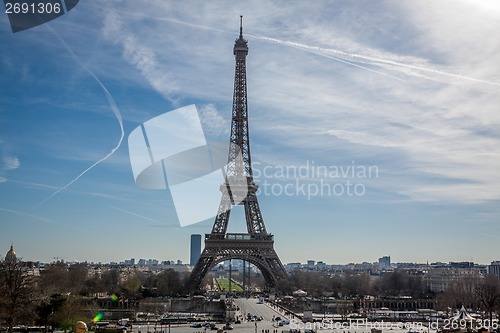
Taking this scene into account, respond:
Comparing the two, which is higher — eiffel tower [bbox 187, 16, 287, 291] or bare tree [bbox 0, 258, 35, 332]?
eiffel tower [bbox 187, 16, 287, 291]

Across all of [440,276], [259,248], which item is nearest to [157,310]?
[259,248]

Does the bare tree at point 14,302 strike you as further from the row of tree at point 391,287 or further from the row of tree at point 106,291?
the row of tree at point 391,287

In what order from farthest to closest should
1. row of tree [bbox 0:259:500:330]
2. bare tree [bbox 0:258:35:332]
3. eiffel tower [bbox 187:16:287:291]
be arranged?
eiffel tower [bbox 187:16:287:291]
row of tree [bbox 0:259:500:330]
bare tree [bbox 0:258:35:332]

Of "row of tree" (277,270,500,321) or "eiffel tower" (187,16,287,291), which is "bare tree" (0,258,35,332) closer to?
"eiffel tower" (187,16,287,291)

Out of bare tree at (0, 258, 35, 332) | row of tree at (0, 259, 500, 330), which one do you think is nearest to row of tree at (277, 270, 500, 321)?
row of tree at (0, 259, 500, 330)

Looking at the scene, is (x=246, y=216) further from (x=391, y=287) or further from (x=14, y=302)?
(x=14, y=302)

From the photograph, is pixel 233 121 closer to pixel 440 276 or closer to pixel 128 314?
pixel 128 314

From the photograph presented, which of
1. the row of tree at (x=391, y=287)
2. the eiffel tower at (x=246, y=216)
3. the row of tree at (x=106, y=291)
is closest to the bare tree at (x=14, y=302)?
the row of tree at (x=106, y=291)

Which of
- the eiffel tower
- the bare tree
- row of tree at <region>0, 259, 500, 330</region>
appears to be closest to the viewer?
the bare tree

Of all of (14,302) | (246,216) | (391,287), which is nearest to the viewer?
(14,302)

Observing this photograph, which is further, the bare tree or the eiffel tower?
the eiffel tower

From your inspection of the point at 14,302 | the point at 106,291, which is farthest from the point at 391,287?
the point at 14,302
